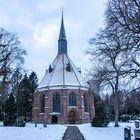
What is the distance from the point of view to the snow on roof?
71.7 meters

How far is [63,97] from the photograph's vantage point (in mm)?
70125

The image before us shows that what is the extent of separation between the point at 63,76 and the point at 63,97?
542 centimetres

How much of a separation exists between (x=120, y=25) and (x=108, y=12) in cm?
153

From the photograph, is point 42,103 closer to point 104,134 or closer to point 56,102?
point 56,102

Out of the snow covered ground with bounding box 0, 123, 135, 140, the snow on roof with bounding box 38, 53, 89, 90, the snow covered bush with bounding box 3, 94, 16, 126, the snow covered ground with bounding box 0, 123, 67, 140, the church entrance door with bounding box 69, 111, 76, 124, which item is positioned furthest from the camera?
the snow on roof with bounding box 38, 53, 89, 90

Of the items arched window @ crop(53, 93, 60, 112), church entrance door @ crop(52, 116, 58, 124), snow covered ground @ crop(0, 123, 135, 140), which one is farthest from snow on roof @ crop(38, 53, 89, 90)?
snow covered ground @ crop(0, 123, 135, 140)

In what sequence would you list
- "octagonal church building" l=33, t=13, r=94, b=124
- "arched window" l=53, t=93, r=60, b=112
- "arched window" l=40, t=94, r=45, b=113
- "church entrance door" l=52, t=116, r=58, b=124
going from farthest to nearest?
"arched window" l=40, t=94, r=45, b=113
"arched window" l=53, t=93, r=60, b=112
"octagonal church building" l=33, t=13, r=94, b=124
"church entrance door" l=52, t=116, r=58, b=124

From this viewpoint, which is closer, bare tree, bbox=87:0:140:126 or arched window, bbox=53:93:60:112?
bare tree, bbox=87:0:140:126

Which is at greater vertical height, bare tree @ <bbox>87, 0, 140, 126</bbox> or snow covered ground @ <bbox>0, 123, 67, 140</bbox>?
bare tree @ <bbox>87, 0, 140, 126</bbox>

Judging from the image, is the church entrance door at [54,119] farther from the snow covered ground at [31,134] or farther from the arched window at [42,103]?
the snow covered ground at [31,134]

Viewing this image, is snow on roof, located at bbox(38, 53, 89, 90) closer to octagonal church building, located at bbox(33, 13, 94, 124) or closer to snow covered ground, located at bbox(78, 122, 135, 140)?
octagonal church building, located at bbox(33, 13, 94, 124)

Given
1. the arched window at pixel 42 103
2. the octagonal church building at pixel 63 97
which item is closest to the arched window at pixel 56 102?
the octagonal church building at pixel 63 97

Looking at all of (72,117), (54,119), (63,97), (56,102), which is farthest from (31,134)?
(56,102)

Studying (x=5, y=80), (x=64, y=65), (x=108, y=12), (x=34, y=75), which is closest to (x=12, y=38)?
(x=5, y=80)
